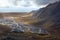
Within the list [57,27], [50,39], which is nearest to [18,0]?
[57,27]

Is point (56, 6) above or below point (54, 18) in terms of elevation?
above

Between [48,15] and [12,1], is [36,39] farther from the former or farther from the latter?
[12,1]

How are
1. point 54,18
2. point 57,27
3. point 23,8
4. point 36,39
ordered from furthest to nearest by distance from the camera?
point 23,8, point 54,18, point 57,27, point 36,39

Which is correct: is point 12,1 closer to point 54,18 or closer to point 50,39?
point 54,18

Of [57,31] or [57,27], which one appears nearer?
[57,31]

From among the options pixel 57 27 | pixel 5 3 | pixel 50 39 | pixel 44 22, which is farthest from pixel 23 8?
pixel 50 39

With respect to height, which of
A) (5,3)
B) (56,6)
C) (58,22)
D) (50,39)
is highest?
(5,3)

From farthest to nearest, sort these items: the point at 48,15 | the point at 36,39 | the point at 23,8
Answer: the point at 23,8 → the point at 48,15 → the point at 36,39

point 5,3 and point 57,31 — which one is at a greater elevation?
point 5,3

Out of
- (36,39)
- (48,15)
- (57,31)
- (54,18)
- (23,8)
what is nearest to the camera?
(36,39)
